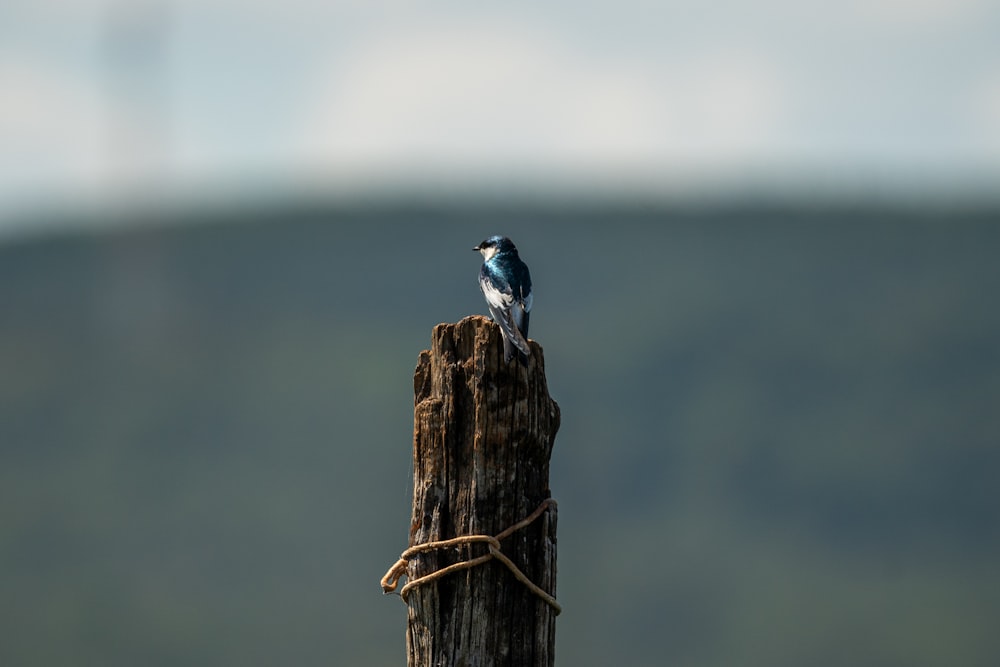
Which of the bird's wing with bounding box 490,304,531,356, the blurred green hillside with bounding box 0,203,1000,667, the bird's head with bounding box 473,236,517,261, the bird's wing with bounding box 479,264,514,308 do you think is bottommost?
the bird's wing with bounding box 490,304,531,356

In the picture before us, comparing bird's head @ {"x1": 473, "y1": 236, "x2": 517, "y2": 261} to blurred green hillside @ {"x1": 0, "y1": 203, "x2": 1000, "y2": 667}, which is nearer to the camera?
bird's head @ {"x1": 473, "y1": 236, "x2": 517, "y2": 261}

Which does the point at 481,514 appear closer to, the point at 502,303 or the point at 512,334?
the point at 512,334

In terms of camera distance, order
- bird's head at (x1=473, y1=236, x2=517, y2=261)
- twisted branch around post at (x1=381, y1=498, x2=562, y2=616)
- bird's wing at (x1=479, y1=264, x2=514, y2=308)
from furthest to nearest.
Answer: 1. bird's head at (x1=473, y1=236, x2=517, y2=261)
2. bird's wing at (x1=479, y1=264, x2=514, y2=308)
3. twisted branch around post at (x1=381, y1=498, x2=562, y2=616)

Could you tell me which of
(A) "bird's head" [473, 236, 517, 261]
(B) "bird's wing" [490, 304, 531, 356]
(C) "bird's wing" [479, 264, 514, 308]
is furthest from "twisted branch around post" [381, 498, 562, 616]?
(A) "bird's head" [473, 236, 517, 261]

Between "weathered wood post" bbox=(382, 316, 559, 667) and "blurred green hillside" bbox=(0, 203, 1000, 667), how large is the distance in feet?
222

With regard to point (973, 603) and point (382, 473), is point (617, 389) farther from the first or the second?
point (973, 603)

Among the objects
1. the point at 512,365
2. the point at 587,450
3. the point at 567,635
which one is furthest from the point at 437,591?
the point at 587,450

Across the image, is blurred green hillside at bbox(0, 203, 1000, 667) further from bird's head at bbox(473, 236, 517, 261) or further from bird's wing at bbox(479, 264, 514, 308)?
bird's wing at bbox(479, 264, 514, 308)

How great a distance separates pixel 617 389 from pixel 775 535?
19313mm

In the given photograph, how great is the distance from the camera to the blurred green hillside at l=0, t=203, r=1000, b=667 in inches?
3135

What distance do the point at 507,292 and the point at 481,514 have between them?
9.47 feet

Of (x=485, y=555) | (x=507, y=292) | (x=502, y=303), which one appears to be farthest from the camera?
(x=507, y=292)

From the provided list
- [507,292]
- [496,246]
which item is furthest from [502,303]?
[496,246]

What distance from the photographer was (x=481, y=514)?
6.98 meters
